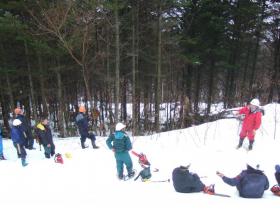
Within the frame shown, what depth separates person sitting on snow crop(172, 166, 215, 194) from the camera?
8.37 metres

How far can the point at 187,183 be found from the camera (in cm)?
837

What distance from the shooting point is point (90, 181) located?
10.2m

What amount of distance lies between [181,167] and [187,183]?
405 mm

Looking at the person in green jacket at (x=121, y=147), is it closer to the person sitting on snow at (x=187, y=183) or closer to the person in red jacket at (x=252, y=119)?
the person sitting on snow at (x=187, y=183)

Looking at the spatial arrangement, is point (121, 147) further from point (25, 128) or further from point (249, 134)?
point (25, 128)

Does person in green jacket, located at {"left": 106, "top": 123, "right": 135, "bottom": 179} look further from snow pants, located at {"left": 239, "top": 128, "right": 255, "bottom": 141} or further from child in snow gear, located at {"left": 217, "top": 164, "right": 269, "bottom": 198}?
snow pants, located at {"left": 239, "top": 128, "right": 255, "bottom": 141}

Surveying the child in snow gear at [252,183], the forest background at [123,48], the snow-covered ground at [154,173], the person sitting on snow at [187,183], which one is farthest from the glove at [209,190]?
the forest background at [123,48]

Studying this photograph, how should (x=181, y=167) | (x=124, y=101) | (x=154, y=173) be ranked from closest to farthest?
(x=181, y=167) → (x=154, y=173) → (x=124, y=101)

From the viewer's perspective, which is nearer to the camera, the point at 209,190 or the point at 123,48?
the point at 209,190

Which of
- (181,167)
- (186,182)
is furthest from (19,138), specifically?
(186,182)

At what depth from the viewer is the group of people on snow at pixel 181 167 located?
7.89m

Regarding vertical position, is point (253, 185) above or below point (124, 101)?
above

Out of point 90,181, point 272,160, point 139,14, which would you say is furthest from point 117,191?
point 139,14

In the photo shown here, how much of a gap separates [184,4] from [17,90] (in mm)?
11639
